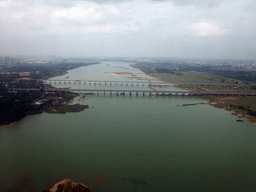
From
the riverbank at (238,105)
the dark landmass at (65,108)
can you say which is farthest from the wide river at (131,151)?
the riverbank at (238,105)

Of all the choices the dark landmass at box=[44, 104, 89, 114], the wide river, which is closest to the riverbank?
the wide river

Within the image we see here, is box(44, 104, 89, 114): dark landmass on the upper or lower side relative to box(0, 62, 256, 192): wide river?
upper

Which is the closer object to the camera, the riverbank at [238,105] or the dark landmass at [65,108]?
the dark landmass at [65,108]

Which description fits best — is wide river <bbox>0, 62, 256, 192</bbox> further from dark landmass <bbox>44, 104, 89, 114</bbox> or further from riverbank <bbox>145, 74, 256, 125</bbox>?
riverbank <bbox>145, 74, 256, 125</bbox>

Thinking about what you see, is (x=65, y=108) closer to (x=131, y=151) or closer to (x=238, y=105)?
(x=131, y=151)

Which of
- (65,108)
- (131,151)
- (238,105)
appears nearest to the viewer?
(131,151)

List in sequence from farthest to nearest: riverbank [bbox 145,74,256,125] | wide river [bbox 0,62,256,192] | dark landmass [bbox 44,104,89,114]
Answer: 1. riverbank [bbox 145,74,256,125]
2. dark landmass [bbox 44,104,89,114]
3. wide river [bbox 0,62,256,192]

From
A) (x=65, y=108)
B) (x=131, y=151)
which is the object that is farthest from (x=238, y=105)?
(x=65, y=108)

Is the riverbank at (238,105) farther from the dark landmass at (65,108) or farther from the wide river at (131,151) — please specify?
the dark landmass at (65,108)

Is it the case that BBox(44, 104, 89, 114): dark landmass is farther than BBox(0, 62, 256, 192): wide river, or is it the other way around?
BBox(44, 104, 89, 114): dark landmass
